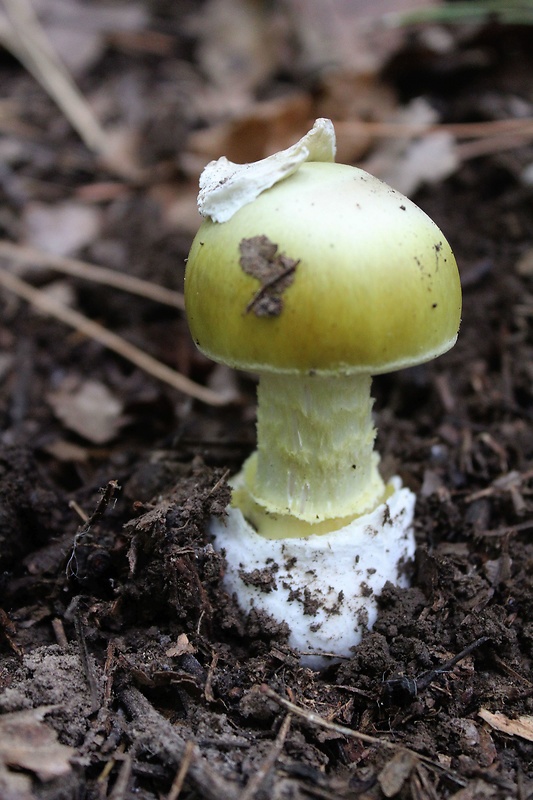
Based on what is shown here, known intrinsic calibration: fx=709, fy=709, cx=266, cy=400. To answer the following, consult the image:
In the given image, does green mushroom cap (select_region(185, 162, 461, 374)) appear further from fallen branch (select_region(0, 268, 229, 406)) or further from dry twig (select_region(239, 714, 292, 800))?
fallen branch (select_region(0, 268, 229, 406))

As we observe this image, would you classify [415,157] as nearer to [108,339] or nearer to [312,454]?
[108,339]

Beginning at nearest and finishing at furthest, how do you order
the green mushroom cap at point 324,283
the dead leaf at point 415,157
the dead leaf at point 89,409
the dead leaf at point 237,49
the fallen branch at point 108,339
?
the green mushroom cap at point 324,283 → the dead leaf at point 89,409 → the fallen branch at point 108,339 → the dead leaf at point 415,157 → the dead leaf at point 237,49

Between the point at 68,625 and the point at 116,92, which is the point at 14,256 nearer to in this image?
the point at 116,92

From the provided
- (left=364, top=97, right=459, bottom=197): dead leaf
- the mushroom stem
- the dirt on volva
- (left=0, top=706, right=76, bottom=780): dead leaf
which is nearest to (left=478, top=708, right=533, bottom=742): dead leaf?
the dirt on volva

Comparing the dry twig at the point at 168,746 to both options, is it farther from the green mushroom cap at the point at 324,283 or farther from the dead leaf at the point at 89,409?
the dead leaf at the point at 89,409

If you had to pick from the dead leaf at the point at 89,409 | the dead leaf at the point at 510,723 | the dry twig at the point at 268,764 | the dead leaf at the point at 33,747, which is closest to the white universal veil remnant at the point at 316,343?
the dry twig at the point at 268,764
